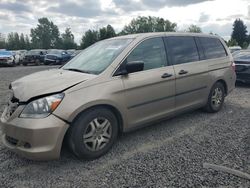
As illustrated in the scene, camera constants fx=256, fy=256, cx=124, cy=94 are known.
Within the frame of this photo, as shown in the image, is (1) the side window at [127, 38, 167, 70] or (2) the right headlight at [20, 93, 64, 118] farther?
(1) the side window at [127, 38, 167, 70]

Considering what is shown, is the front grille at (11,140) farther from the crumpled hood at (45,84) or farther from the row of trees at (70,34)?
the row of trees at (70,34)

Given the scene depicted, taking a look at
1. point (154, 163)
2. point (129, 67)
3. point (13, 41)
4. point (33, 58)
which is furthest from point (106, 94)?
point (13, 41)

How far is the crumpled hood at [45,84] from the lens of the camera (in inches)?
128

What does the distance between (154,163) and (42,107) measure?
63.9 inches

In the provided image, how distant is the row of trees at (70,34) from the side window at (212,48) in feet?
148

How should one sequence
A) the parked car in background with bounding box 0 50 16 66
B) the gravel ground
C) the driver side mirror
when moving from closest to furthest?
the gravel ground, the driver side mirror, the parked car in background with bounding box 0 50 16 66

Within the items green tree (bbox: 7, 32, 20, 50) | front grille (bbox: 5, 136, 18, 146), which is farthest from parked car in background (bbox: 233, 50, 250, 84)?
green tree (bbox: 7, 32, 20, 50)

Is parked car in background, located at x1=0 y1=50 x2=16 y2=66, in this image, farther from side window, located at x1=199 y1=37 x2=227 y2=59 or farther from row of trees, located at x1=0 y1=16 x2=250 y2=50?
row of trees, located at x1=0 y1=16 x2=250 y2=50

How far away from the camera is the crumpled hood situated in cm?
326

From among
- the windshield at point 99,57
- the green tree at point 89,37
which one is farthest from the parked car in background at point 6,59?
the green tree at point 89,37

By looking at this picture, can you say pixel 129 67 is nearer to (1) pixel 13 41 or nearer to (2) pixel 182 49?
(2) pixel 182 49

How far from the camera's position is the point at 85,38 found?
5097 centimetres

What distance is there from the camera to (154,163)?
11.2 feet

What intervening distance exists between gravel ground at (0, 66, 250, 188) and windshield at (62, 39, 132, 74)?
1.27 m
